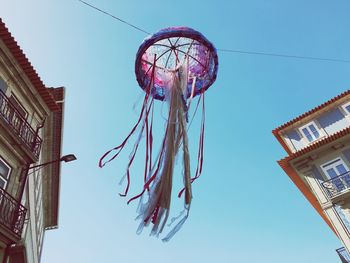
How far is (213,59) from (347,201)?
1223 cm

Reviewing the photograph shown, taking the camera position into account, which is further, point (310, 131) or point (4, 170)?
point (310, 131)

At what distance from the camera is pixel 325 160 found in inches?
651

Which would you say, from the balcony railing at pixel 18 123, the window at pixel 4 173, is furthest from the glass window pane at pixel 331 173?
the window at pixel 4 173

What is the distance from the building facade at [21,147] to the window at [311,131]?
Result: 1409cm

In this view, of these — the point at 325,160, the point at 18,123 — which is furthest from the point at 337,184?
the point at 18,123

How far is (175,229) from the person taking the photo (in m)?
4.07

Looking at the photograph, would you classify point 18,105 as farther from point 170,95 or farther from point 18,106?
point 170,95

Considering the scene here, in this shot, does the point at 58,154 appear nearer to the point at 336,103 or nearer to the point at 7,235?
the point at 7,235

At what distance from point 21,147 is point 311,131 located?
16070 mm

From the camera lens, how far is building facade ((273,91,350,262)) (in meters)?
15.1

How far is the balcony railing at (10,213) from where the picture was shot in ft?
27.7

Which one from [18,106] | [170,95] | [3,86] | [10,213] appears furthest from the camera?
[18,106]

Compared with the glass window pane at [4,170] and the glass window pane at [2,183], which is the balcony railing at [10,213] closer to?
the glass window pane at [2,183]

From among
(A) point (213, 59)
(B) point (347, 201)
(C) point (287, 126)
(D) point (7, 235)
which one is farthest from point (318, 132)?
(D) point (7, 235)
